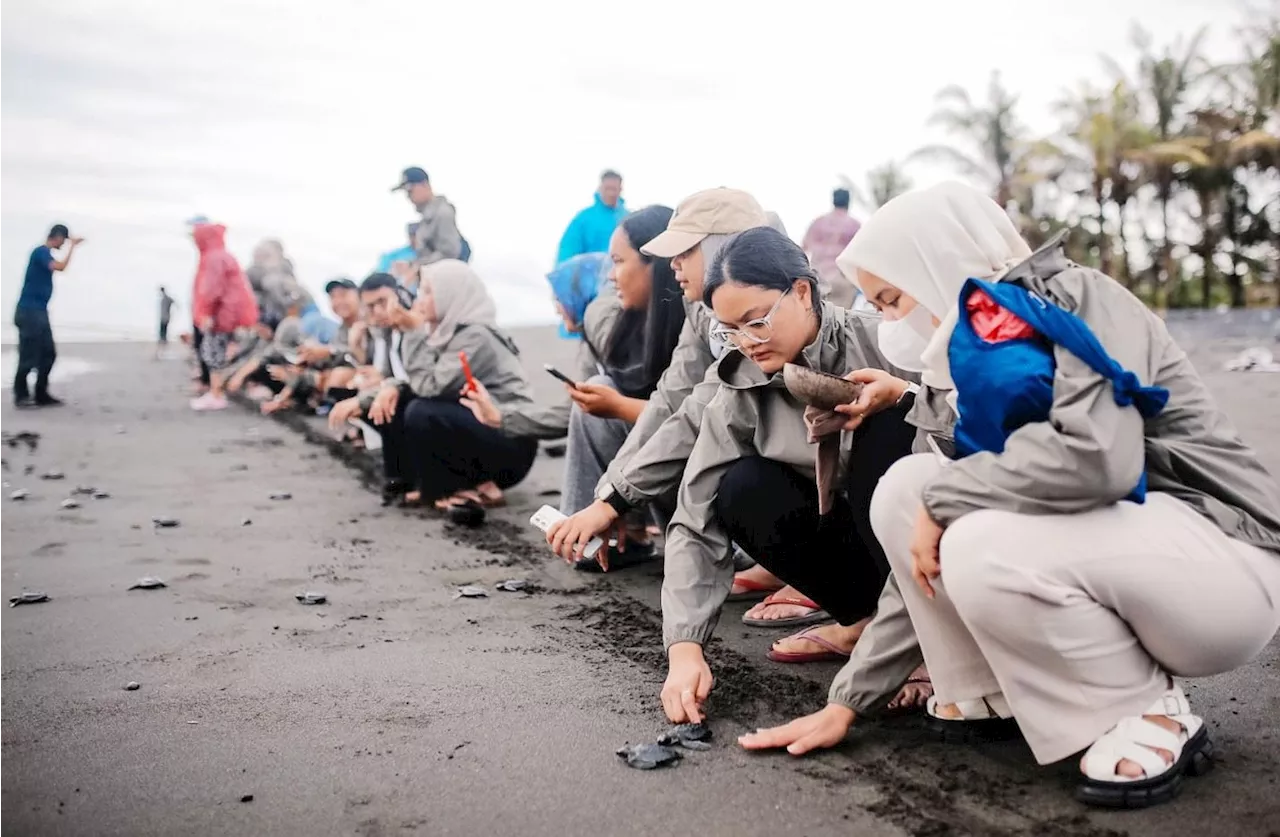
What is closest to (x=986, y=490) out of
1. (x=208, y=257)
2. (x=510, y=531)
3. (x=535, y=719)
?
(x=535, y=719)

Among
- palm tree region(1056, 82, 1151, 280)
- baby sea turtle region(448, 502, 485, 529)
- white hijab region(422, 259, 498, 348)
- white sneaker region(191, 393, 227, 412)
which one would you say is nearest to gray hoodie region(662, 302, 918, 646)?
baby sea turtle region(448, 502, 485, 529)

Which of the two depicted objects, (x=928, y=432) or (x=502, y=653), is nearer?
(x=928, y=432)

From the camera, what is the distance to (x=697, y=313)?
390cm

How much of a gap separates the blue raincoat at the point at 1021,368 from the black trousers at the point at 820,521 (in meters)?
0.81

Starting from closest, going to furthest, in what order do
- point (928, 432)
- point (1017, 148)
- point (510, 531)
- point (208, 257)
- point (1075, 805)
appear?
1. point (1075, 805)
2. point (928, 432)
3. point (510, 531)
4. point (208, 257)
5. point (1017, 148)

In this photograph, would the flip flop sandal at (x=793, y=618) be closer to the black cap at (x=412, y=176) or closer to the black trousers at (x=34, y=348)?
the black cap at (x=412, y=176)

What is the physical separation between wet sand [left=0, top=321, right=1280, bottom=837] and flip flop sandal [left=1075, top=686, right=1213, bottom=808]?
0.03 m

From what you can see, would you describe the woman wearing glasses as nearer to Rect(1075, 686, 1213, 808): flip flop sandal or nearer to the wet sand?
the wet sand

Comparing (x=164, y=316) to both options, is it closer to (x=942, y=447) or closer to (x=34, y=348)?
(x=34, y=348)

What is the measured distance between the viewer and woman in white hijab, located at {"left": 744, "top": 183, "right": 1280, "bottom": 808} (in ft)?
6.49

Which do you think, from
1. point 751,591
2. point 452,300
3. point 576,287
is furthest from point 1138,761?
point 452,300

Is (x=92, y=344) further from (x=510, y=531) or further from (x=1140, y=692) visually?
(x=1140, y=692)

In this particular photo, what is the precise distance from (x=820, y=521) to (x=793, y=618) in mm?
704

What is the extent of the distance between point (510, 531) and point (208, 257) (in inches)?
303
